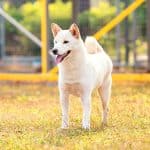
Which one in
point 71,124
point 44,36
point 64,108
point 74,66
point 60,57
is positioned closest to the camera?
point 60,57

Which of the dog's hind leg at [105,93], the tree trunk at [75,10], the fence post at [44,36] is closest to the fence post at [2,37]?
the fence post at [44,36]

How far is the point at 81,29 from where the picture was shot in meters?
13.4

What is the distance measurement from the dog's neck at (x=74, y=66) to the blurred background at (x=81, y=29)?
20.5ft

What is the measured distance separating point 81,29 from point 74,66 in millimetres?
6508

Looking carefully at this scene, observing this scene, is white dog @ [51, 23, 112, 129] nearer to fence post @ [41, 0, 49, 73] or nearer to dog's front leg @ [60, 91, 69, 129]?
dog's front leg @ [60, 91, 69, 129]

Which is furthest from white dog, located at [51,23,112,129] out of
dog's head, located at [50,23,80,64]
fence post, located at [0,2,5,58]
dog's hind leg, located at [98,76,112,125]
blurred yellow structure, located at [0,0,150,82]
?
fence post, located at [0,2,5,58]

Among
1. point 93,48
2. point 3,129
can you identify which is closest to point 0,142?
point 3,129

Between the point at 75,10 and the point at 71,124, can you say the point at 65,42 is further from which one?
the point at 75,10

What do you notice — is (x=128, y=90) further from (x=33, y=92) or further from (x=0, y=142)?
(x=0, y=142)

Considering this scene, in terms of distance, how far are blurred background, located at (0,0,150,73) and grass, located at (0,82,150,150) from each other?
7.83 feet

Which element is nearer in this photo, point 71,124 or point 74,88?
point 74,88

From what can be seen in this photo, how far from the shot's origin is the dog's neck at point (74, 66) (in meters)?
6.86

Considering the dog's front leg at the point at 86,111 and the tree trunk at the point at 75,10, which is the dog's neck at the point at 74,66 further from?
the tree trunk at the point at 75,10

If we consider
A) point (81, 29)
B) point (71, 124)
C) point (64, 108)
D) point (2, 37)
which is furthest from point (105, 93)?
point (2, 37)
